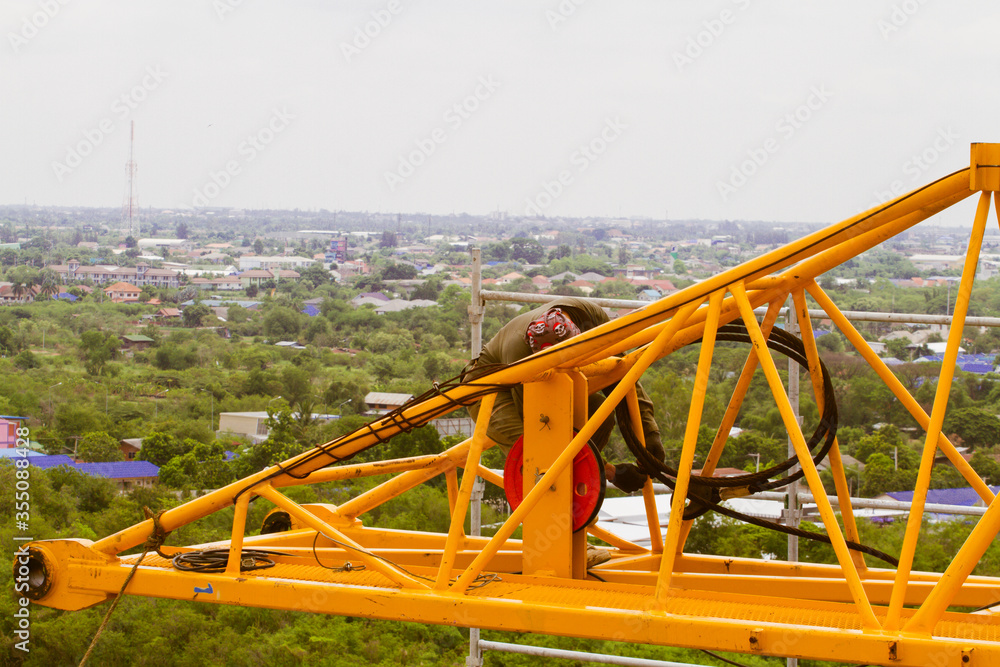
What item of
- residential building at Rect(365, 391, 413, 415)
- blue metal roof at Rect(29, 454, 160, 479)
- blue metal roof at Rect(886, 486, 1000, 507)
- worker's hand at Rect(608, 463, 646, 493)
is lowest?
blue metal roof at Rect(29, 454, 160, 479)

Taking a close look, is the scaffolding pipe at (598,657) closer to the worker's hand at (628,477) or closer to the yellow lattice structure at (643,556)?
the yellow lattice structure at (643,556)

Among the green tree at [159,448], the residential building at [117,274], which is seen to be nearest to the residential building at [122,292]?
the residential building at [117,274]

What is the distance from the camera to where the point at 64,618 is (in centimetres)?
1631

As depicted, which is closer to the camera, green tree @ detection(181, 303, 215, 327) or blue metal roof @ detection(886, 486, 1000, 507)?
blue metal roof @ detection(886, 486, 1000, 507)

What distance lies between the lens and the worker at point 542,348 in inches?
216

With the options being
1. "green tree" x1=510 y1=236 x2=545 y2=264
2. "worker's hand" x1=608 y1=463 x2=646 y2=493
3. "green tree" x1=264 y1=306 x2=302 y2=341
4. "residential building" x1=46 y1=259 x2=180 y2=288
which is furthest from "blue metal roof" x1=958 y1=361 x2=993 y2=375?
"residential building" x1=46 y1=259 x2=180 y2=288

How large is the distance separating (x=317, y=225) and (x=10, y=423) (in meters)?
123

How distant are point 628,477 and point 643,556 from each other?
27.3 inches

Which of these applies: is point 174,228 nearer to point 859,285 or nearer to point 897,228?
point 859,285

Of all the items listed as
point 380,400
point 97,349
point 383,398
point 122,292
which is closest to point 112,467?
point 380,400

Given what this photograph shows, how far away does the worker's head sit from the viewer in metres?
5.47

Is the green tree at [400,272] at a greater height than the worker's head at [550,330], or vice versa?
the worker's head at [550,330]

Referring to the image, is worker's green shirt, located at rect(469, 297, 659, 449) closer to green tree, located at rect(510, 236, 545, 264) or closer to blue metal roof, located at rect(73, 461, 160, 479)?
blue metal roof, located at rect(73, 461, 160, 479)

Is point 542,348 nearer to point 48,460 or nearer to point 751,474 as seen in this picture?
point 751,474
